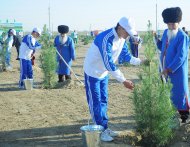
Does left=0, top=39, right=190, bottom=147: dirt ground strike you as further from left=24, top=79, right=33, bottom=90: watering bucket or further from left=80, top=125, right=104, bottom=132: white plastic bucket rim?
left=80, top=125, right=104, bottom=132: white plastic bucket rim

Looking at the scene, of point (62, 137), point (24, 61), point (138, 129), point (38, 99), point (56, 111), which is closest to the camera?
point (138, 129)

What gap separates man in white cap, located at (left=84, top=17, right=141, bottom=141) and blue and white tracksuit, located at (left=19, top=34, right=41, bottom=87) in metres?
5.65

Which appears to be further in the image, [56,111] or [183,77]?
[56,111]

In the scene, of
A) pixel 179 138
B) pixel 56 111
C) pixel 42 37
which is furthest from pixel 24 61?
pixel 179 138

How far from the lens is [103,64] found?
648 centimetres

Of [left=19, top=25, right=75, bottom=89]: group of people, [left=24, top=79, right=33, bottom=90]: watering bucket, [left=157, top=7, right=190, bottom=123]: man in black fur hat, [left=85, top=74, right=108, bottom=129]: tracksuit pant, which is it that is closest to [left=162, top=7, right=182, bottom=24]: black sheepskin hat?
[left=157, top=7, right=190, bottom=123]: man in black fur hat

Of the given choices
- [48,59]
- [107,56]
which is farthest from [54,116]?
[48,59]

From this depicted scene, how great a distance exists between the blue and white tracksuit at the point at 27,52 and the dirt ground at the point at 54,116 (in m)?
0.53

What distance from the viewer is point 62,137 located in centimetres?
696

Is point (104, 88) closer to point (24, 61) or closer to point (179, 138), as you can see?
point (179, 138)

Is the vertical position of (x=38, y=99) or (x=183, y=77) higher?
(x=183, y=77)

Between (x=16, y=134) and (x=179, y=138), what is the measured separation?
9.73 ft

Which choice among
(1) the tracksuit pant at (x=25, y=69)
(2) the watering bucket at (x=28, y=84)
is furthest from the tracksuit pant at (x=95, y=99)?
(1) the tracksuit pant at (x=25, y=69)

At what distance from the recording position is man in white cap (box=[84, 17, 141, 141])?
19.7ft
